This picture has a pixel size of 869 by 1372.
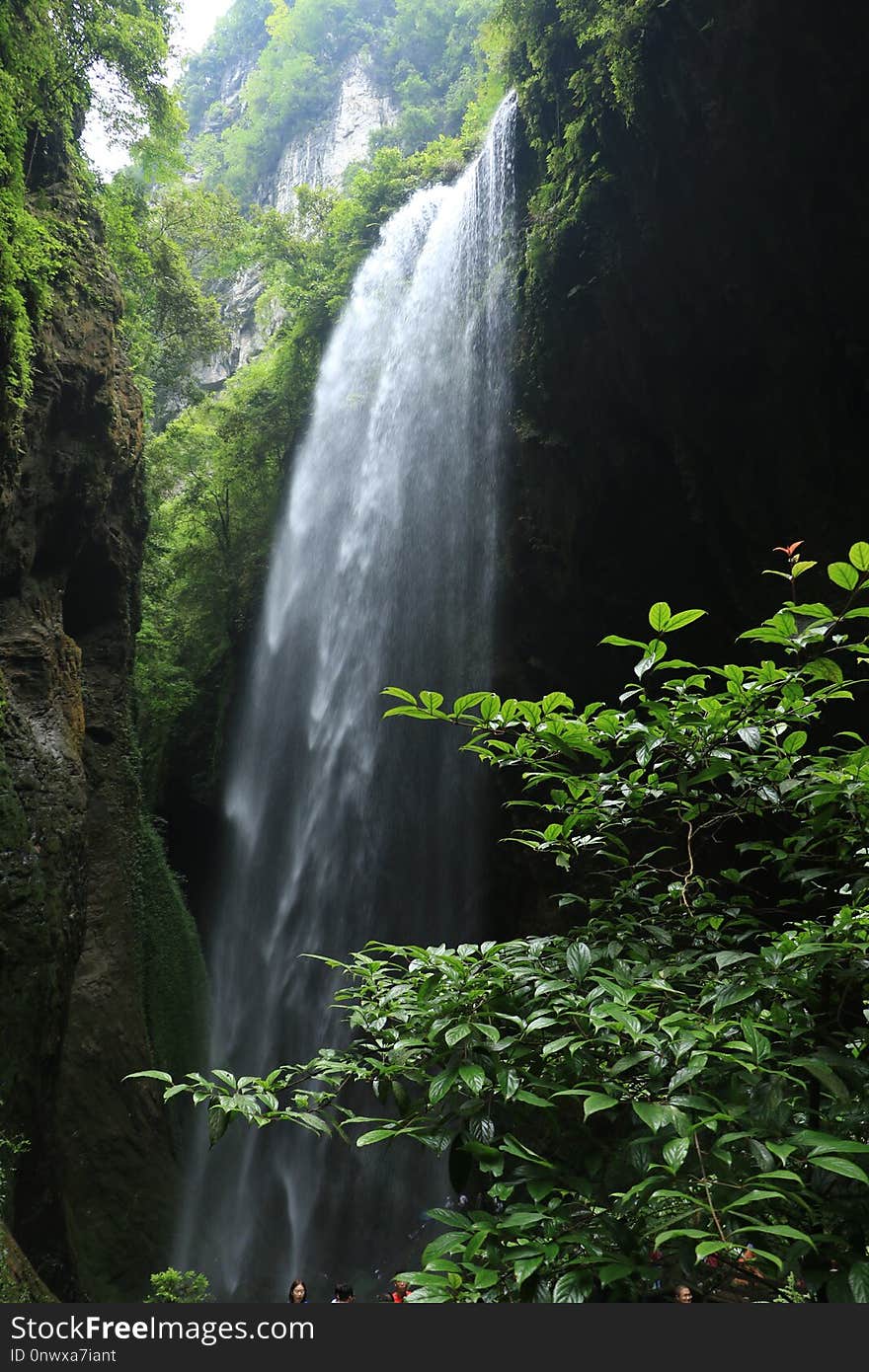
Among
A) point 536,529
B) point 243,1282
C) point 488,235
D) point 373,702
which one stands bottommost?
point 243,1282

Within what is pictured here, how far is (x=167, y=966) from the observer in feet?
34.7

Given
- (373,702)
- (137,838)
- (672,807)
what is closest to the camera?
Result: (672,807)

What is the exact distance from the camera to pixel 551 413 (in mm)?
9086

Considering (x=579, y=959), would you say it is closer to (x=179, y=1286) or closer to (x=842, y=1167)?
(x=842, y=1167)

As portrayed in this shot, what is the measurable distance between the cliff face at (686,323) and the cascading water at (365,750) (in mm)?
1034

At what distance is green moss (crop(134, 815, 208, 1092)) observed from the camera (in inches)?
399

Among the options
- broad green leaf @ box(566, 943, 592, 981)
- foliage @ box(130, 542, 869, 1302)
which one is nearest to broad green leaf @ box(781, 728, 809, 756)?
foliage @ box(130, 542, 869, 1302)

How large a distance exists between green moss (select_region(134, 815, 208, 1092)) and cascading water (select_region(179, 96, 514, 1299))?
644 mm

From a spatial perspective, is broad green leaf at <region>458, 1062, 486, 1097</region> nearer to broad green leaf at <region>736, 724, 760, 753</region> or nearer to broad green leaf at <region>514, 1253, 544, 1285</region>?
broad green leaf at <region>514, 1253, 544, 1285</region>

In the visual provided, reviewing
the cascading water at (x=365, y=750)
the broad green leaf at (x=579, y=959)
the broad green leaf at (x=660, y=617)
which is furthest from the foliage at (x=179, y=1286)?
the broad green leaf at (x=660, y=617)

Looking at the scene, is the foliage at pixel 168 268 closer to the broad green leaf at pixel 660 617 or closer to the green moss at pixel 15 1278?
the green moss at pixel 15 1278

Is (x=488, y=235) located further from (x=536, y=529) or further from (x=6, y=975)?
(x=6, y=975)

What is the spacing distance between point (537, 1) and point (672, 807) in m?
10.8

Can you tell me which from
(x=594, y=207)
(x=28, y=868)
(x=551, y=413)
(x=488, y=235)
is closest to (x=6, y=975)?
(x=28, y=868)
